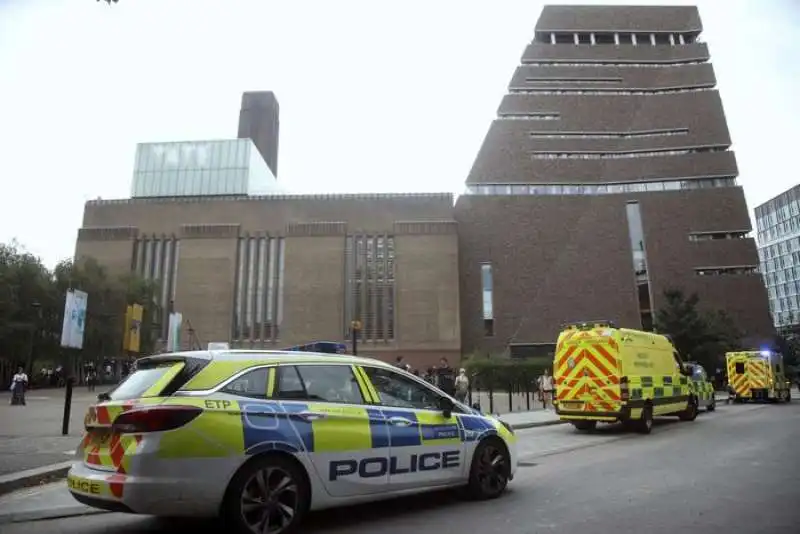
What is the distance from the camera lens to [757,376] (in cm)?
2391

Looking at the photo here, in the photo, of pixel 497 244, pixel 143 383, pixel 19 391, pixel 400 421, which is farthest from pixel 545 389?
pixel 497 244

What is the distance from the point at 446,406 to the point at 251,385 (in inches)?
83.7

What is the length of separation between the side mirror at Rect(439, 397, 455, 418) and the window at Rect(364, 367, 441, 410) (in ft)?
0.15

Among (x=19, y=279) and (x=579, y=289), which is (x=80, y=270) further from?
(x=579, y=289)

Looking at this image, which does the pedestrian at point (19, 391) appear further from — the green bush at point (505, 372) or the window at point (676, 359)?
the green bush at point (505, 372)

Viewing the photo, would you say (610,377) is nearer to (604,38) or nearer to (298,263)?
(298,263)

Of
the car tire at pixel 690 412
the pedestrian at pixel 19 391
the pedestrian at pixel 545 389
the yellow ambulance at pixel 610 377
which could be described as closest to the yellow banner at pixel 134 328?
the pedestrian at pixel 19 391

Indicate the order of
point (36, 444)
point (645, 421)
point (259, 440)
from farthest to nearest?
point (645, 421) < point (36, 444) < point (259, 440)

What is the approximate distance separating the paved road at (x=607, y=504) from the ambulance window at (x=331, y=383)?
1081 millimetres

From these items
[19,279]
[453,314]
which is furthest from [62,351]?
Answer: [453,314]

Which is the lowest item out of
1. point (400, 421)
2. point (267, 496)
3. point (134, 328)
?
point (267, 496)

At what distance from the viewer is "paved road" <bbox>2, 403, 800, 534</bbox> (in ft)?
15.5

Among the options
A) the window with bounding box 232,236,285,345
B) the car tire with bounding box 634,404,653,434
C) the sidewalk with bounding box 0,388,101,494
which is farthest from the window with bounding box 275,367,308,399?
the window with bounding box 232,236,285,345

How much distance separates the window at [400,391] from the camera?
5.36 m
